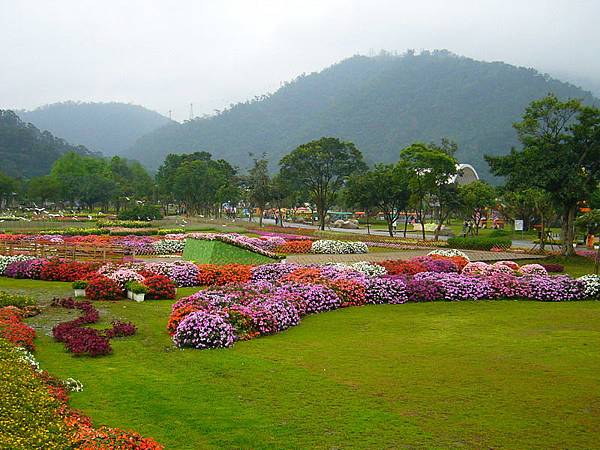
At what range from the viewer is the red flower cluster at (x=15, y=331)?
9.34m

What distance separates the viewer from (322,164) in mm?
52188

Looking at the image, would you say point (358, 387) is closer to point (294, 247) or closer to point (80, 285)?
point (80, 285)

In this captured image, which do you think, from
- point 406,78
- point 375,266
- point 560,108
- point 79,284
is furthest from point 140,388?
point 406,78

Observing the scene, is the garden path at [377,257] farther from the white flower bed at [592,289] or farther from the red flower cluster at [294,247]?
the white flower bed at [592,289]

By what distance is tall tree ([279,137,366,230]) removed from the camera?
51500 millimetres

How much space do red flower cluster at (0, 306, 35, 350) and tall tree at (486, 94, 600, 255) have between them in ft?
72.2

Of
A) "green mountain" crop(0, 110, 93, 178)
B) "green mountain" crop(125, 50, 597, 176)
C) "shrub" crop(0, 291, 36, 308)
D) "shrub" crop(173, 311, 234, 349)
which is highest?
"green mountain" crop(125, 50, 597, 176)

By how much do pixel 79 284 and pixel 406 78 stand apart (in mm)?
173195

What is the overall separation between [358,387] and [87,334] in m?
5.22

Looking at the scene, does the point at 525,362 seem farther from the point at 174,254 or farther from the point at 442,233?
the point at 442,233

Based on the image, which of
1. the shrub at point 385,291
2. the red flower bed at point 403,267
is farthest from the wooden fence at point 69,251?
the shrub at point 385,291

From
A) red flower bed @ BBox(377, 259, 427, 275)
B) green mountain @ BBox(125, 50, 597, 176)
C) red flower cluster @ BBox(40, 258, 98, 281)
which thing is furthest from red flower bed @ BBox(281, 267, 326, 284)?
green mountain @ BBox(125, 50, 597, 176)

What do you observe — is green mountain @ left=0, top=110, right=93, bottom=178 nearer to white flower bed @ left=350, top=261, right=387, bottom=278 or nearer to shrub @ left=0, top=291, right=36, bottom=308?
white flower bed @ left=350, top=261, right=387, bottom=278

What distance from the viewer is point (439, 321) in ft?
40.1
